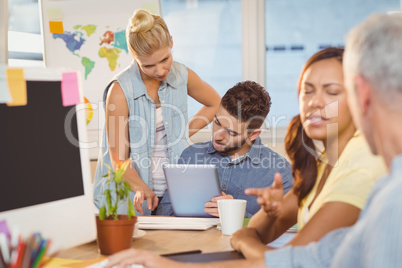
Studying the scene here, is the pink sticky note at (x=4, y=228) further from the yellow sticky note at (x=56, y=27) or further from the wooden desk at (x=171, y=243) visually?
the yellow sticky note at (x=56, y=27)

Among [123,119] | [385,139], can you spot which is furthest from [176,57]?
[385,139]

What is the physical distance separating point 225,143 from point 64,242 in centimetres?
128

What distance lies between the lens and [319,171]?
1.51m

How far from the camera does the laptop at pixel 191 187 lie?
6.31 feet

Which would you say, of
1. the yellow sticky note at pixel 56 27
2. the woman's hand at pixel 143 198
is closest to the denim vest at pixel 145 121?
the woman's hand at pixel 143 198

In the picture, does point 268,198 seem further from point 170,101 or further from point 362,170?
point 170,101

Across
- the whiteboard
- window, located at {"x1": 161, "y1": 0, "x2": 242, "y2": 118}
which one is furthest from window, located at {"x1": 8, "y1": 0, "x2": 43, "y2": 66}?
window, located at {"x1": 161, "y1": 0, "x2": 242, "y2": 118}

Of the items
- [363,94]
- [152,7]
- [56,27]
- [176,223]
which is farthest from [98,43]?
[363,94]

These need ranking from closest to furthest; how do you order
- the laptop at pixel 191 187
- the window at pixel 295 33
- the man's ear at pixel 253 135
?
the laptop at pixel 191 187 → the man's ear at pixel 253 135 → the window at pixel 295 33

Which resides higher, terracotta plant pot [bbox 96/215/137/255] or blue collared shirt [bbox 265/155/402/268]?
blue collared shirt [bbox 265/155/402/268]

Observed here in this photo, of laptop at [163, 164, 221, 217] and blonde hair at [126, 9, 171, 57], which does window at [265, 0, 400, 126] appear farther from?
laptop at [163, 164, 221, 217]

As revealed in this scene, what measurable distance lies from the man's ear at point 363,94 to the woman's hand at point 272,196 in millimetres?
487

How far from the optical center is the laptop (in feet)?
6.31

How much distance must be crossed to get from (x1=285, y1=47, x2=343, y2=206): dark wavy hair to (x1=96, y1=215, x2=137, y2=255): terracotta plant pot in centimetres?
50
